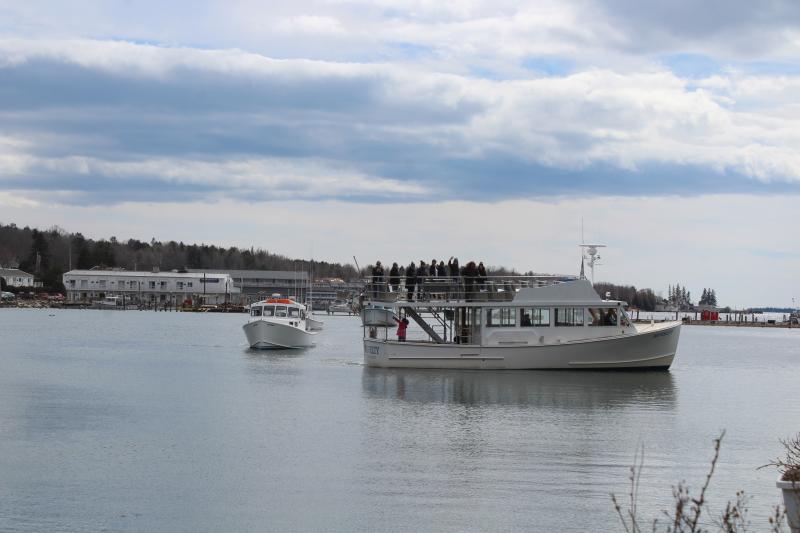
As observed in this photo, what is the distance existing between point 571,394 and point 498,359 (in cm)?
793

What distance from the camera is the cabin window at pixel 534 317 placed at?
5025cm

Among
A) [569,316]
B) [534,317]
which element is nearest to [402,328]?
[534,317]

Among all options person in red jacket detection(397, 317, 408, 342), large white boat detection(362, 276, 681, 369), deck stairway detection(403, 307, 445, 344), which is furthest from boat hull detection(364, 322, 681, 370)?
person in red jacket detection(397, 317, 408, 342)

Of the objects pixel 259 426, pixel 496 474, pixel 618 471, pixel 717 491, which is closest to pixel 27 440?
pixel 259 426

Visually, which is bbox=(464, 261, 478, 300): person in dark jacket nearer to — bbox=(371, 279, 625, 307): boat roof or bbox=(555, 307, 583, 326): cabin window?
bbox=(371, 279, 625, 307): boat roof

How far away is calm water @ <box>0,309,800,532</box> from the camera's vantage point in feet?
68.6

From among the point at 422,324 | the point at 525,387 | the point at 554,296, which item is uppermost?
the point at 554,296

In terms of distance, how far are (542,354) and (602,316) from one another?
3.38 metres

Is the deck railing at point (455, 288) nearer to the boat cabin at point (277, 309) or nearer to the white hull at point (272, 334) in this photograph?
the white hull at point (272, 334)

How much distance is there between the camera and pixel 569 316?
50.4 meters

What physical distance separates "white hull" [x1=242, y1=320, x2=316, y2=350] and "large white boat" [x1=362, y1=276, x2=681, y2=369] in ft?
67.3

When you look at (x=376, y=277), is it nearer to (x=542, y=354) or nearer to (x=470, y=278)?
(x=470, y=278)

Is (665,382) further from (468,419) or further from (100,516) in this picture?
(100,516)

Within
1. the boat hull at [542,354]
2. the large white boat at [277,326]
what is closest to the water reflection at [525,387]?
the boat hull at [542,354]
